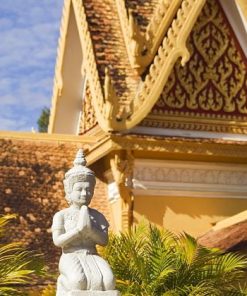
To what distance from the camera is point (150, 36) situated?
12.2 m

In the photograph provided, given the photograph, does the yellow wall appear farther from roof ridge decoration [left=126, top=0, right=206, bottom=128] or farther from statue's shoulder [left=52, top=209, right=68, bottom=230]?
statue's shoulder [left=52, top=209, right=68, bottom=230]

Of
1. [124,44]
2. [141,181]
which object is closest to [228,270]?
[141,181]

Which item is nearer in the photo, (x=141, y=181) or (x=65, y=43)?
(x=141, y=181)

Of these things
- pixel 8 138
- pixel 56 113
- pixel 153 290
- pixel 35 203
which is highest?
pixel 56 113

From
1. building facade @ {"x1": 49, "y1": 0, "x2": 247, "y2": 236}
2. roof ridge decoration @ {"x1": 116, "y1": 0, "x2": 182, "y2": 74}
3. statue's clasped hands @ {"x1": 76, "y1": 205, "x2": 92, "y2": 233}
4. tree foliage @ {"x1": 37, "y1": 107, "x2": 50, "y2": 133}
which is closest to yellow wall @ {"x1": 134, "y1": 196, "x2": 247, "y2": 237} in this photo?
building facade @ {"x1": 49, "y1": 0, "x2": 247, "y2": 236}

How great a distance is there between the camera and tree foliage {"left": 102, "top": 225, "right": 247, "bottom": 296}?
8.95m

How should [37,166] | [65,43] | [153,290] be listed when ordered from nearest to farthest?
[153,290] → [37,166] → [65,43]

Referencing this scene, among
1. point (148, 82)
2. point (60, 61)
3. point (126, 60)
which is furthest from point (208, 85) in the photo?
point (60, 61)

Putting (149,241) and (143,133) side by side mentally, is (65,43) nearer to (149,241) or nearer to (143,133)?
(143,133)

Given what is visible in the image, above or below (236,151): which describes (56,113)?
above

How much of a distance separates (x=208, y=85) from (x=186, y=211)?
1.45 metres

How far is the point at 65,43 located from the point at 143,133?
315cm

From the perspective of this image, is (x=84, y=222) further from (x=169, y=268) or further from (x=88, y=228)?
(x=169, y=268)

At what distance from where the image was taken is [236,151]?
11.9 m
